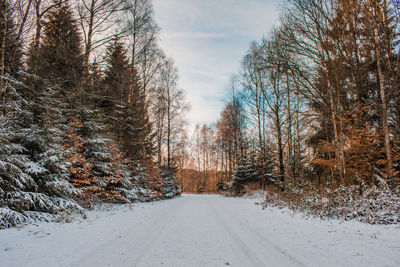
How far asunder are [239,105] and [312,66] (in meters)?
12.4

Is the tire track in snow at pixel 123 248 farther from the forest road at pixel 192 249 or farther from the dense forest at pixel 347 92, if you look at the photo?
the dense forest at pixel 347 92

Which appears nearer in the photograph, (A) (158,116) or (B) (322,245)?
(B) (322,245)

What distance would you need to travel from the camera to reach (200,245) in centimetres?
418

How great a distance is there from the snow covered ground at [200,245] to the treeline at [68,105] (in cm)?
146

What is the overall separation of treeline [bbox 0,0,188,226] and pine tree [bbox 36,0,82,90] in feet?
0.16

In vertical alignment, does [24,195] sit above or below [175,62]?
below

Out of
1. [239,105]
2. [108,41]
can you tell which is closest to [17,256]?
[108,41]

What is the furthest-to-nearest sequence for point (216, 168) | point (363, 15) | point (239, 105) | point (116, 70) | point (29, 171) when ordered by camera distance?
point (216, 168) → point (239, 105) → point (116, 70) → point (363, 15) → point (29, 171)

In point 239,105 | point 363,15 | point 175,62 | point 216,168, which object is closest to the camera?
point 363,15

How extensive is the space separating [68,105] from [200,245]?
8924 millimetres

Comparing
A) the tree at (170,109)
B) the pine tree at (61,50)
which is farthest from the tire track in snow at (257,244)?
the tree at (170,109)

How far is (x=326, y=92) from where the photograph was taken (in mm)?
11297

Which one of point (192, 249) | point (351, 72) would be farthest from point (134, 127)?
point (351, 72)

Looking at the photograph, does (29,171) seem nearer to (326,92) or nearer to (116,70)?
(116,70)
